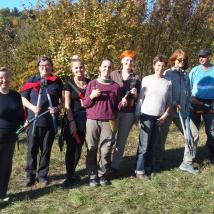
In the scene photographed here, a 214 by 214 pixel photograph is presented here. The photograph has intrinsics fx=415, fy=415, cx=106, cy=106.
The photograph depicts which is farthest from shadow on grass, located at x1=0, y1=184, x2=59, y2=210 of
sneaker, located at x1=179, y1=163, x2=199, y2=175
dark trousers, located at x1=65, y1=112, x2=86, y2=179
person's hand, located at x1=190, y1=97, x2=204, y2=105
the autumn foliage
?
the autumn foliage

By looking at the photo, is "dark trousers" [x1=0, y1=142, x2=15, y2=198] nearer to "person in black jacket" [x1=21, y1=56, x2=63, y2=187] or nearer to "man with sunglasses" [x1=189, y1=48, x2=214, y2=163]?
"person in black jacket" [x1=21, y1=56, x2=63, y2=187]

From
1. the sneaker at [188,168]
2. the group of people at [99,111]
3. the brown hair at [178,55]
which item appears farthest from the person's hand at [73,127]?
the sneaker at [188,168]

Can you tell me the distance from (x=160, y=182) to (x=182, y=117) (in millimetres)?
1062

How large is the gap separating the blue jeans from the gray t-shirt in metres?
0.13

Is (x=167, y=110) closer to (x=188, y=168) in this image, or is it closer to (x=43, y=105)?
(x=188, y=168)

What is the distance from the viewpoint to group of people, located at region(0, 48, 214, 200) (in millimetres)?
5371

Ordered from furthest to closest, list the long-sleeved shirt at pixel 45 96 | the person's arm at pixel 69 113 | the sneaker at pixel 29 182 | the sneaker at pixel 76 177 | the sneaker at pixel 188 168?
the sneaker at pixel 188 168
the sneaker at pixel 76 177
the sneaker at pixel 29 182
the long-sleeved shirt at pixel 45 96
the person's arm at pixel 69 113

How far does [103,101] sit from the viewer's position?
5.48 meters

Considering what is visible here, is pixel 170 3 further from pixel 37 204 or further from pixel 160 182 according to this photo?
pixel 37 204

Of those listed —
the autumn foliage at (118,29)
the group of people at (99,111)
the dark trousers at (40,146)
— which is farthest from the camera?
the autumn foliage at (118,29)

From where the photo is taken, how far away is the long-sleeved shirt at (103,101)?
5457 mm

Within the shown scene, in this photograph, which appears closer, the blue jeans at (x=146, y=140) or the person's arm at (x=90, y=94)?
the person's arm at (x=90, y=94)

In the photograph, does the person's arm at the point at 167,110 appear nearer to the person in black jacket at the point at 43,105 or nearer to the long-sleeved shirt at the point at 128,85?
the long-sleeved shirt at the point at 128,85

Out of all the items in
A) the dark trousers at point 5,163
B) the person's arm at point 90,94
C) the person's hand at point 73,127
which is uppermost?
the person's arm at point 90,94
